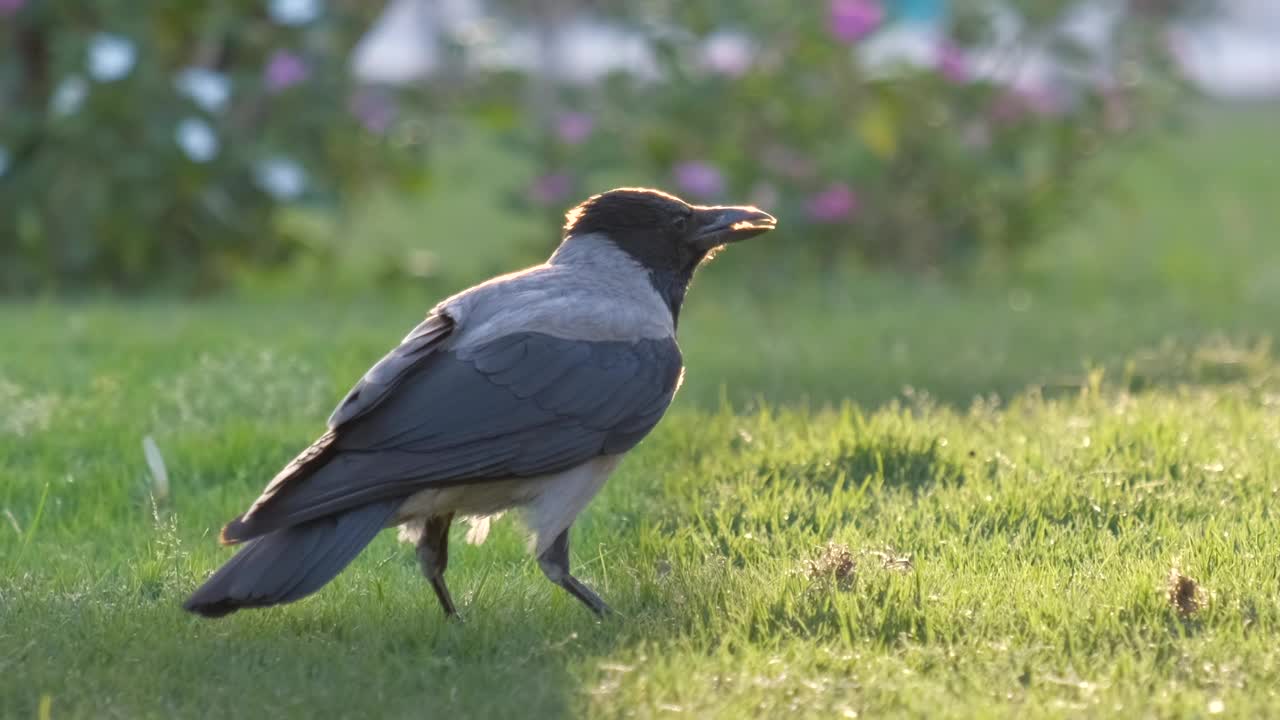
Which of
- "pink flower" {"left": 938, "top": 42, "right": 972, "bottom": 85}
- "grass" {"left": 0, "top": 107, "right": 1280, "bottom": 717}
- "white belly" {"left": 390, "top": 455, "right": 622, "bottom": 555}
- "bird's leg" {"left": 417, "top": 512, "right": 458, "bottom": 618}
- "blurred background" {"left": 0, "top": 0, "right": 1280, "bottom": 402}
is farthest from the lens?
"pink flower" {"left": 938, "top": 42, "right": 972, "bottom": 85}

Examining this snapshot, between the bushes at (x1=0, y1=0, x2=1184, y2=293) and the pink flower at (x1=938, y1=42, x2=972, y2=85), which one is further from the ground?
the pink flower at (x1=938, y1=42, x2=972, y2=85)

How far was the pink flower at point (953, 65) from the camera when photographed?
440 inches

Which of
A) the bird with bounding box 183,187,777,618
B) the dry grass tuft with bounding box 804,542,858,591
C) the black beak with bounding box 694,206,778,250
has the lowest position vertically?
the dry grass tuft with bounding box 804,542,858,591

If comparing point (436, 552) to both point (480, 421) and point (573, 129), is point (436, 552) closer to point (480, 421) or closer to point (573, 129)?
point (480, 421)

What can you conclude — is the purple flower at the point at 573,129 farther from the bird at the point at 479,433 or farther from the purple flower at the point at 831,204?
the bird at the point at 479,433

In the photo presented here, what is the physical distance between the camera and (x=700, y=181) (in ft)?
34.2

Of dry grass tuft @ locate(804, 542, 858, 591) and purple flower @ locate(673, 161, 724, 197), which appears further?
purple flower @ locate(673, 161, 724, 197)

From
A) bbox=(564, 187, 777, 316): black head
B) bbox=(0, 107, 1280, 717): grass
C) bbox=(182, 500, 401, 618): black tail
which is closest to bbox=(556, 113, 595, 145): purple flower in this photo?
bbox=(0, 107, 1280, 717): grass

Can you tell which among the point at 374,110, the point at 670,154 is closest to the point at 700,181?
the point at 670,154

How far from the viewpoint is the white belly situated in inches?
168

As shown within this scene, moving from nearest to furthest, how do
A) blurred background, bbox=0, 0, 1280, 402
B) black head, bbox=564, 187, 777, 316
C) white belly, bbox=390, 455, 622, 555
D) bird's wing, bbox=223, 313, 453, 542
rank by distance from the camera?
1. bird's wing, bbox=223, 313, 453, 542
2. white belly, bbox=390, 455, 622, 555
3. black head, bbox=564, 187, 777, 316
4. blurred background, bbox=0, 0, 1280, 402

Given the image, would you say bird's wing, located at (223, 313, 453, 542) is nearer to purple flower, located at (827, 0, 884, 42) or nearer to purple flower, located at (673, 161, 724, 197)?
purple flower, located at (673, 161, 724, 197)

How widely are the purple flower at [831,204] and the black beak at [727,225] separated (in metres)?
5.67

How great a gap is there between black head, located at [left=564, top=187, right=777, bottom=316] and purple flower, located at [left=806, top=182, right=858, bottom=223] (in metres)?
5.68
